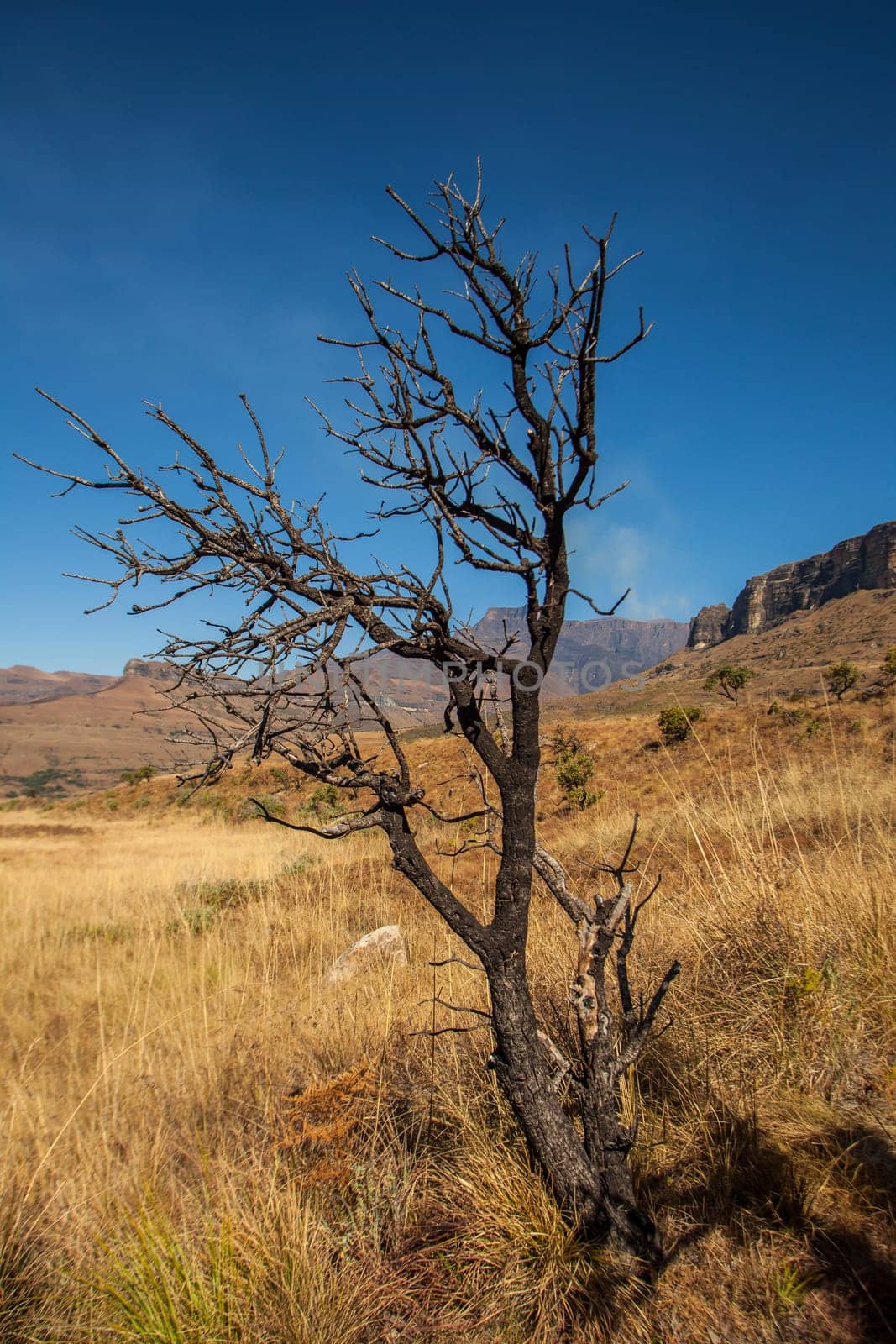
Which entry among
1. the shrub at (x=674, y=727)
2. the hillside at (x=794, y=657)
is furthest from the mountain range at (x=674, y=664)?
the shrub at (x=674, y=727)

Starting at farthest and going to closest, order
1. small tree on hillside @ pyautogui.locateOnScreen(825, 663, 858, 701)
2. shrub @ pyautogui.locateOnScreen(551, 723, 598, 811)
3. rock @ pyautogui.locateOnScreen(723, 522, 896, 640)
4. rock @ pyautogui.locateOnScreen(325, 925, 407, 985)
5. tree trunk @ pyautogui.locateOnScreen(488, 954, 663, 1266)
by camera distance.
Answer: rock @ pyautogui.locateOnScreen(723, 522, 896, 640) → small tree on hillside @ pyautogui.locateOnScreen(825, 663, 858, 701) → shrub @ pyautogui.locateOnScreen(551, 723, 598, 811) → rock @ pyautogui.locateOnScreen(325, 925, 407, 985) → tree trunk @ pyautogui.locateOnScreen(488, 954, 663, 1266)

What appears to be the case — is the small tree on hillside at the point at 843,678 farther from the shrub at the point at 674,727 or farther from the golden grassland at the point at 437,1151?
the golden grassland at the point at 437,1151

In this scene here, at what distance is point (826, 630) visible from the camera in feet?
257

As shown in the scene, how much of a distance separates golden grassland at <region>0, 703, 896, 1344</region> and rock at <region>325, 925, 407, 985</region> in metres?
0.24

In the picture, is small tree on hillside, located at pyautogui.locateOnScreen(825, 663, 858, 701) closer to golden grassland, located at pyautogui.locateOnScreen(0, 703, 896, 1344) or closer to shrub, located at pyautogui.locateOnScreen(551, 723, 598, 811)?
shrub, located at pyautogui.locateOnScreen(551, 723, 598, 811)

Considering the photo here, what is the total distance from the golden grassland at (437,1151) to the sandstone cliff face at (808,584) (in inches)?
5168

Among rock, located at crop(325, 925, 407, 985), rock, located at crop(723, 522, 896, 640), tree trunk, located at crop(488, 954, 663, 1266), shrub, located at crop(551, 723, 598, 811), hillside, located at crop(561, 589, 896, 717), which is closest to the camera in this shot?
tree trunk, located at crop(488, 954, 663, 1266)

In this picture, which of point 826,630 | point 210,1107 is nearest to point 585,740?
point 210,1107

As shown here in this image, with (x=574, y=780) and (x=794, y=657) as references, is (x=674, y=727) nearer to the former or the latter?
(x=574, y=780)

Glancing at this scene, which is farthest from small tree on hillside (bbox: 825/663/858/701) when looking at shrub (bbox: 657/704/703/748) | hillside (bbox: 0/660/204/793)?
hillside (bbox: 0/660/204/793)

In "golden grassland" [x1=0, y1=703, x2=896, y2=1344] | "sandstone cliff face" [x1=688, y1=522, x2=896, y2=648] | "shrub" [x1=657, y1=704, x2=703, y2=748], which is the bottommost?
"golden grassland" [x1=0, y1=703, x2=896, y2=1344]

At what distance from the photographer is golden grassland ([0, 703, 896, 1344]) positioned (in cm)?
176

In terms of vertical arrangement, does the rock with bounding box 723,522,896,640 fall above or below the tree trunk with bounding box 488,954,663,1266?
above

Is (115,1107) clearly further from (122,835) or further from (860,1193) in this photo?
(122,835)
